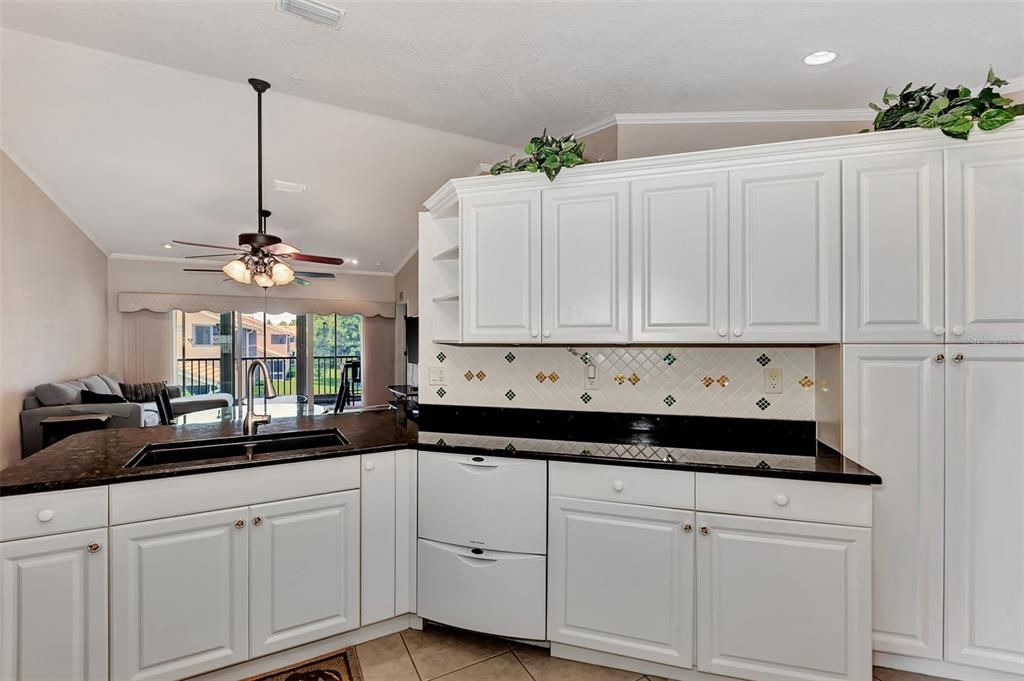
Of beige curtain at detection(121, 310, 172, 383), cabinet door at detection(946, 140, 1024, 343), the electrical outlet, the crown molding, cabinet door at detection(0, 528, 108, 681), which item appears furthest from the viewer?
beige curtain at detection(121, 310, 172, 383)

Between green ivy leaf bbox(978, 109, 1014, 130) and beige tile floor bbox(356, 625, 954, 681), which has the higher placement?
green ivy leaf bbox(978, 109, 1014, 130)

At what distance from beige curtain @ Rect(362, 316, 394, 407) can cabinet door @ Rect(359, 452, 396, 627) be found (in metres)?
6.74

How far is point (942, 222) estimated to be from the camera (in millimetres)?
1895

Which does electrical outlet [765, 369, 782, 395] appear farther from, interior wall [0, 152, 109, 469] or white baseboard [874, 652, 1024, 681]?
interior wall [0, 152, 109, 469]

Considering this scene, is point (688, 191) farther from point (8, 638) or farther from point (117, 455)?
point (8, 638)

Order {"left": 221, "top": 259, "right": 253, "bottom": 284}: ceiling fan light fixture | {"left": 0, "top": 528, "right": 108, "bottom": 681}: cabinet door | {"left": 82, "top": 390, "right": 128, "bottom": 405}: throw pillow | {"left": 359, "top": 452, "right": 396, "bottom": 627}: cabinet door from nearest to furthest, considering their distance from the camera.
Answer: {"left": 0, "top": 528, "right": 108, "bottom": 681}: cabinet door → {"left": 359, "top": 452, "right": 396, "bottom": 627}: cabinet door → {"left": 221, "top": 259, "right": 253, "bottom": 284}: ceiling fan light fixture → {"left": 82, "top": 390, "right": 128, "bottom": 405}: throw pillow

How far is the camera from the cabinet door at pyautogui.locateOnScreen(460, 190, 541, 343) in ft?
7.73

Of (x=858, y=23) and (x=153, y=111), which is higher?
(x=153, y=111)

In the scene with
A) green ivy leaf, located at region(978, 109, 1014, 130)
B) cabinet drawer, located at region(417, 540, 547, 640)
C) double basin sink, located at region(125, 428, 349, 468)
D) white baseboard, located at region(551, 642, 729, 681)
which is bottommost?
white baseboard, located at region(551, 642, 729, 681)

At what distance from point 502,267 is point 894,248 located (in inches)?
65.1

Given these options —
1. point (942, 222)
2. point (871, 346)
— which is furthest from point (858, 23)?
point (871, 346)

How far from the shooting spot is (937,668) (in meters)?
1.94

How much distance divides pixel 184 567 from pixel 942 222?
10.5 feet

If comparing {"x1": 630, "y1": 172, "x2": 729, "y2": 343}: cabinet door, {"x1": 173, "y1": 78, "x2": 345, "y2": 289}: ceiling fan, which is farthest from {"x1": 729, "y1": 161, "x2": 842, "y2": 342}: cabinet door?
{"x1": 173, "y1": 78, "x2": 345, "y2": 289}: ceiling fan
